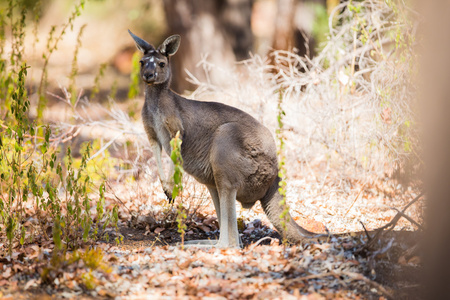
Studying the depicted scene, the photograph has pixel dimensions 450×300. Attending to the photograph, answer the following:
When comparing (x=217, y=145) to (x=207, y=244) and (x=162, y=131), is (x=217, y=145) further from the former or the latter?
(x=207, y=244)

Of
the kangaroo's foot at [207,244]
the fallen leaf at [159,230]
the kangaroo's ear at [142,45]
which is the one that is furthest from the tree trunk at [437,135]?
the fallen leaf at [159,230]

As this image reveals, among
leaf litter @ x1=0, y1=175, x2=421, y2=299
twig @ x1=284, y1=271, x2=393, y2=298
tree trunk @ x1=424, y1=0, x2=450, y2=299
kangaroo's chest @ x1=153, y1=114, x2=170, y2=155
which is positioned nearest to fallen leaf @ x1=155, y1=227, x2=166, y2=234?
leaf litter @ x1=0, y1=175, x2=421, y2=299

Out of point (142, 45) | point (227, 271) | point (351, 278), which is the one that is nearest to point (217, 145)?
point (142, 45)

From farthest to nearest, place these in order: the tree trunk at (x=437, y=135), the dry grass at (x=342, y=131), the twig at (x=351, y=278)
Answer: the dry grass at (x=342, y=131), the twig at (x=351, y=278), the tree trunk at (x=437, y=135)

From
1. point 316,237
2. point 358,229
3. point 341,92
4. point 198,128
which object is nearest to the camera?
point 316,237

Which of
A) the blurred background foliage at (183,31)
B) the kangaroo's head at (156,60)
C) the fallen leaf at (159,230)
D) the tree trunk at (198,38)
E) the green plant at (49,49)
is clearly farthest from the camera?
the tree trunk at (198,38)

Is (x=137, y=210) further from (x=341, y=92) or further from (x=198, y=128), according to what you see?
(x=341, y=92)

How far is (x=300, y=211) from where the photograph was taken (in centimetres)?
678

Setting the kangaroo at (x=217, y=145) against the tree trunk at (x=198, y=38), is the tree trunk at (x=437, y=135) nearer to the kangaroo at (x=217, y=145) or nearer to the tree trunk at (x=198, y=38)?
the kangaroo at (x=217, y=145)

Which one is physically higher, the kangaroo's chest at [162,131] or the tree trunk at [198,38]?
the tree trunk at [198,38]

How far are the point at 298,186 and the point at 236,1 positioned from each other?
766 centimetres

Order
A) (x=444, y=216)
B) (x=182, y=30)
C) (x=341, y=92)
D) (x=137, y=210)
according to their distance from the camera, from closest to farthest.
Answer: (x=444, y=216)
(x=137, y=210)
(x=341, y=92)
(x=182, y=30)

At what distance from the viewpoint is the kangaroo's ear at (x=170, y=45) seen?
5.26 meters

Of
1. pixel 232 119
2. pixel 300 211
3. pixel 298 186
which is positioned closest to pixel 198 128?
pixel 232 119
